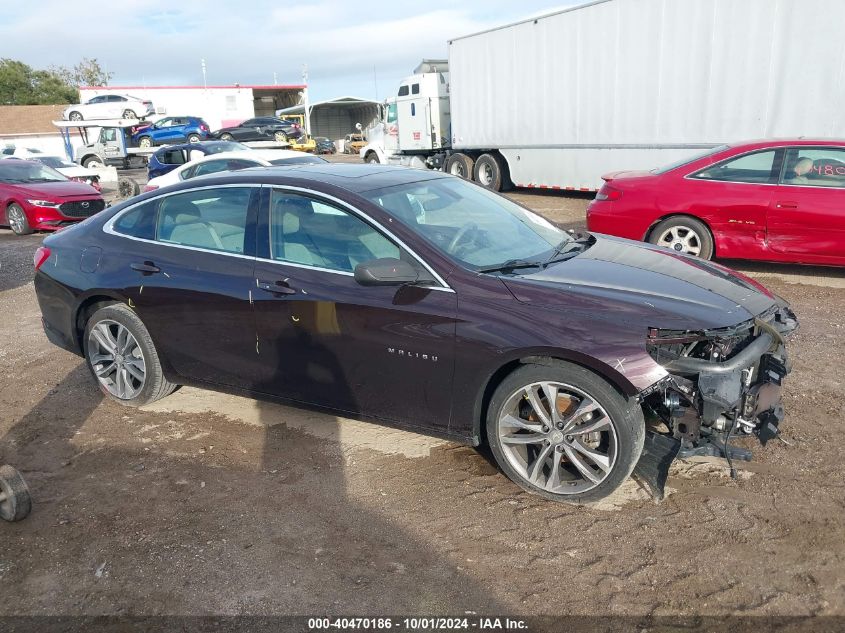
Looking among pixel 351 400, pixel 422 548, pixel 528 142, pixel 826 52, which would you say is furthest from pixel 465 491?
pixel 528 142

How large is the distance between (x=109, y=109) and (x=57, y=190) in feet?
90.5

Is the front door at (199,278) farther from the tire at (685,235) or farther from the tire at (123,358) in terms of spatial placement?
the tire at (685,235)

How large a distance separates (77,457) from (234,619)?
202 centimetres

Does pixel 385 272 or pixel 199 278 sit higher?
pixel 385 272

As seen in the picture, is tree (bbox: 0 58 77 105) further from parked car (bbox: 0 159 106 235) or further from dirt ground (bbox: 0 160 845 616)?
dirt ground (bbox: 0 160 845 616)

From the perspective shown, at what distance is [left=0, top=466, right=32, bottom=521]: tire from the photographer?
3.47m

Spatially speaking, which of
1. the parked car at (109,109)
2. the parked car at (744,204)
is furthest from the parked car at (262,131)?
the parked car at (744,204)

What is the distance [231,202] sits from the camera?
432cm

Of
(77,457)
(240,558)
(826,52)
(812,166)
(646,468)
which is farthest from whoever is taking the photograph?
(826,52)

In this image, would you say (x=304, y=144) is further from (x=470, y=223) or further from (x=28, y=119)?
(x=470, y=223)

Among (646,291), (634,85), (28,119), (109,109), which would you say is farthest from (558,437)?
(28,119)

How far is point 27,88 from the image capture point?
66.0 m

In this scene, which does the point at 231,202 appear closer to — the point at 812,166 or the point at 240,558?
the point at 240,558

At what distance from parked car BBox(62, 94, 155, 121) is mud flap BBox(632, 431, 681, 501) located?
4062 centimetres
